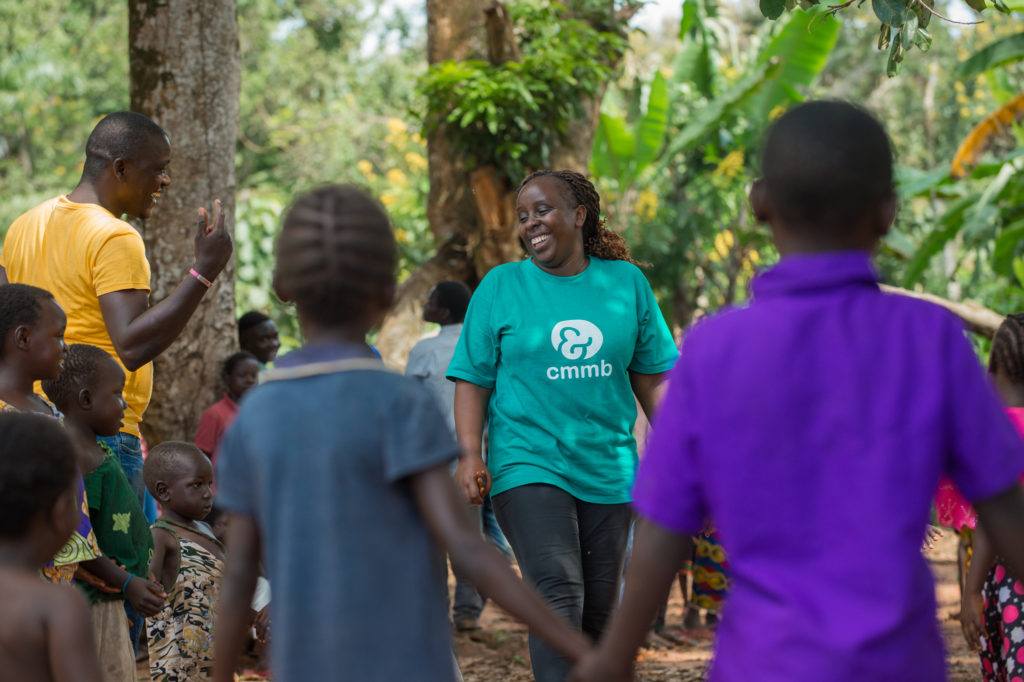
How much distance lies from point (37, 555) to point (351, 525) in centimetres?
87

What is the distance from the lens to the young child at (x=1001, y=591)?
3834 millimetres

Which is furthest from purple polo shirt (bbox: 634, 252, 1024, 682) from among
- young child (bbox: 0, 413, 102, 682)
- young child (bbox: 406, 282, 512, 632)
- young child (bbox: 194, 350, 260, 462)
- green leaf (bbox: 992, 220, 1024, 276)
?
green leaf (bbox: 992, 220, 1024, 276)

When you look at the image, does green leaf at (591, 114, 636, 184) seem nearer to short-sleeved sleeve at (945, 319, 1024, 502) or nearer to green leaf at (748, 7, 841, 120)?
green leaf at (748, 7, 841, 120)

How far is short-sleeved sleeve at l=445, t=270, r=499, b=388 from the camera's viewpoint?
4570 millimetres

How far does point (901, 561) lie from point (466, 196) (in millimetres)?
8610

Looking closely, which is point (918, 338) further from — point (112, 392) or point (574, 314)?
point (112, 392)

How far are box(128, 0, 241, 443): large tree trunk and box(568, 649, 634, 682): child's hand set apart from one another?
497 cm

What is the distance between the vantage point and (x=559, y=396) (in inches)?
175

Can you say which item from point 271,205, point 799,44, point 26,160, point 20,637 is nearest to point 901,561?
point 20,637

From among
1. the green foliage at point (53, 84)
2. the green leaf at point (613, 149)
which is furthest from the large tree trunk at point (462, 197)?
the green foliage at point (53, 84)

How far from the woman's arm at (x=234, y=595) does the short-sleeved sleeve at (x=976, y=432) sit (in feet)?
4.47

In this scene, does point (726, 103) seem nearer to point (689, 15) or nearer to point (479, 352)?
point (689, 15)

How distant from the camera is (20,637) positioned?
8.78ft

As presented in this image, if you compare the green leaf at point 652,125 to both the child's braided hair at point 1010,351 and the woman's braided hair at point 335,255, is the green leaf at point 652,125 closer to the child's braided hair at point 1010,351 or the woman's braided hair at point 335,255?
the child's braided hair at point 1010,351
